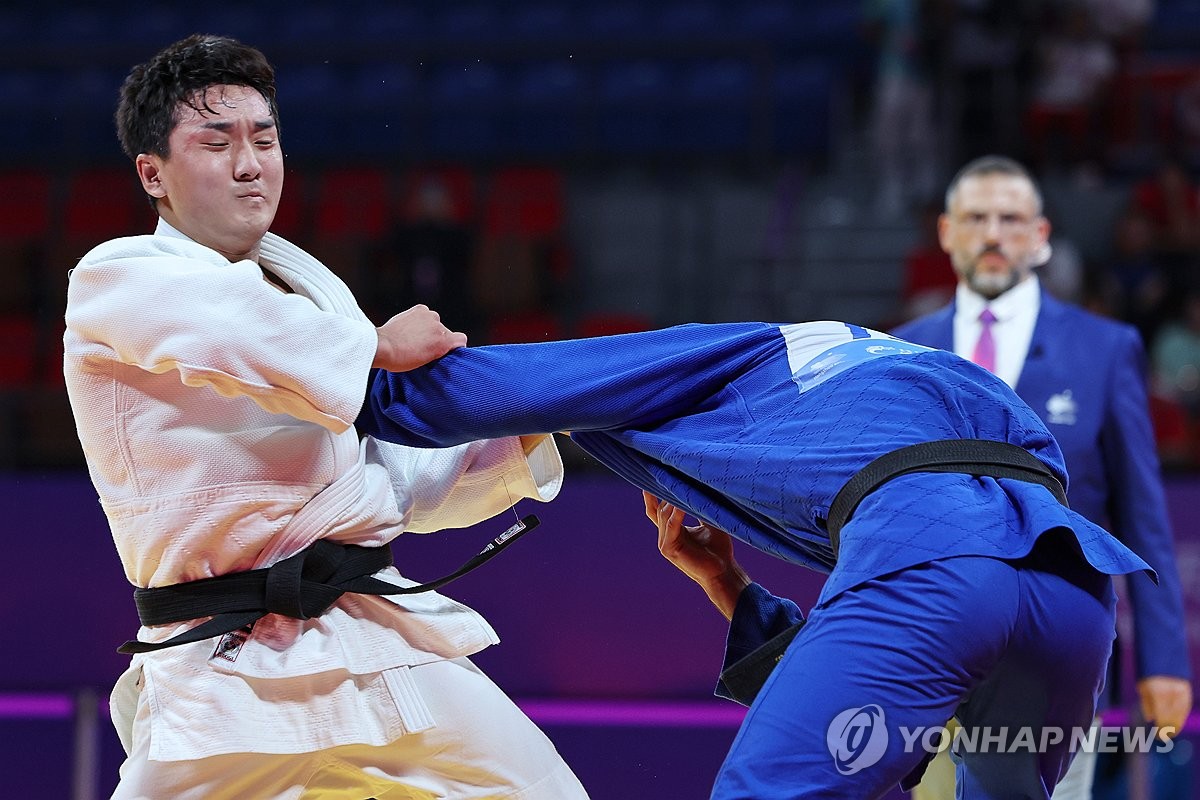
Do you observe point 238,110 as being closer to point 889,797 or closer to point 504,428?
point 504,428

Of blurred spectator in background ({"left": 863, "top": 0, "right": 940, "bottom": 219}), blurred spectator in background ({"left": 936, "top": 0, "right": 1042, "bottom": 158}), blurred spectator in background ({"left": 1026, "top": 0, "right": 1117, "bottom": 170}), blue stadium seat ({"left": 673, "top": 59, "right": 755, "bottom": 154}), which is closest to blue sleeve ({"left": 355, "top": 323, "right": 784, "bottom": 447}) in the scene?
blue stadium seat ({"left": 673, "top": 59, "right": 755, "bottom": 154})

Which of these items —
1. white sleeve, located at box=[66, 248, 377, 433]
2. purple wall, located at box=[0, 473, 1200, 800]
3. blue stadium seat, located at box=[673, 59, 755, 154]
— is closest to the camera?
white sleeve, located at box=[66, 248, 377, 433]

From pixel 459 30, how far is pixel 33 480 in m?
4.57

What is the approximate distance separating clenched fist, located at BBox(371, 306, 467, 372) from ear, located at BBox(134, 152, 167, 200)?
374mm

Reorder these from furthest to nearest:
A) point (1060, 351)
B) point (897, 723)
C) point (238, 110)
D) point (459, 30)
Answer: point (459, 30) < point (1060, 351) < point (238, 110) < point (897, 723)

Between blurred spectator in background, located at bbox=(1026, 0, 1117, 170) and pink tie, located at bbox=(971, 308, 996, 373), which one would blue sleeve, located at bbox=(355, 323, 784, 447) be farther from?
blurred spectator in background, located at bbox=(1026, 0, 1117, 170)

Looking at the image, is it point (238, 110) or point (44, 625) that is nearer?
point (238, 110)

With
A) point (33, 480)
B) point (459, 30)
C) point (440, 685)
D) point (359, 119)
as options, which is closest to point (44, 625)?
point (33, 480)

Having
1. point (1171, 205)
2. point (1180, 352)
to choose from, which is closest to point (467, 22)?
point (1171, 205)

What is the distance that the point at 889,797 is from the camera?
3.17m

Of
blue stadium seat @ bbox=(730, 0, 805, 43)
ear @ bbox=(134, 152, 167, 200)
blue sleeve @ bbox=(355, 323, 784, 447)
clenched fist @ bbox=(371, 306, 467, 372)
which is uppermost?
blue stadium seat @ bbox=(730, 0, 805, 43)

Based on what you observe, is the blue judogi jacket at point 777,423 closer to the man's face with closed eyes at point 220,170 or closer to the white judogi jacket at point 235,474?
the white judogi jacket at point 235,474

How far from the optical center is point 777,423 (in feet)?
5.69

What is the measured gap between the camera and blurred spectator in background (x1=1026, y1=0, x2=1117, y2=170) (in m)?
7.34
